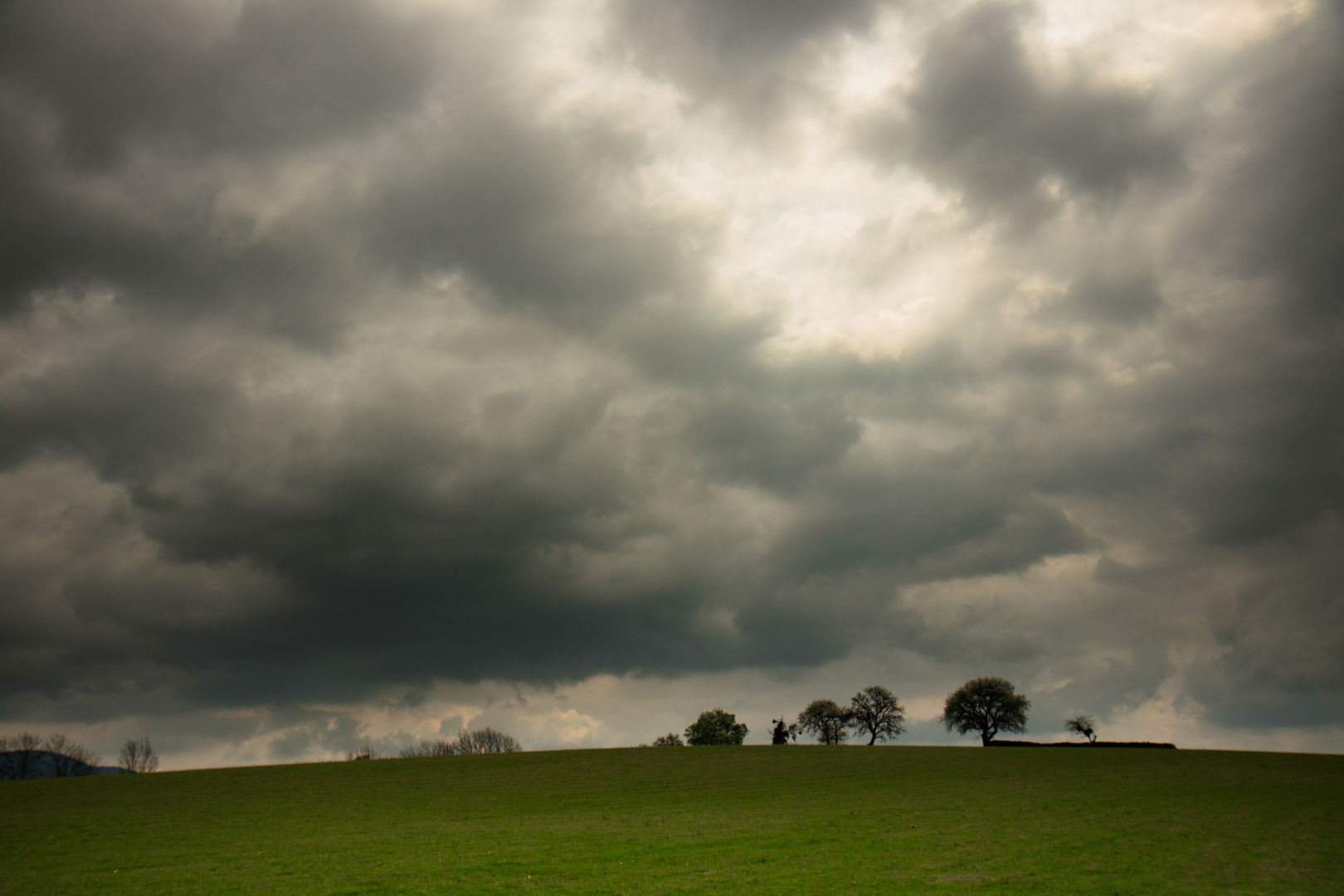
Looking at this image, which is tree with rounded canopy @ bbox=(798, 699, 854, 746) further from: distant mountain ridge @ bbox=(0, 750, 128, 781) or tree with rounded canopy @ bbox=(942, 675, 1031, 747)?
distant mountain ridge @ bbox=(0, 750, 128, 781)

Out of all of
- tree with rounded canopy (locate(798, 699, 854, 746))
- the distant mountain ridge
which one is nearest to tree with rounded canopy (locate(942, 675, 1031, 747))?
tree with rounded canopy (locate(798, 699, 854, 746))

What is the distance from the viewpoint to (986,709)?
126125 mm

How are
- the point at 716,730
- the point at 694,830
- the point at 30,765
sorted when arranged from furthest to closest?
1. the point at 716,730
2. the point at 30,765
3. the point at 694,830

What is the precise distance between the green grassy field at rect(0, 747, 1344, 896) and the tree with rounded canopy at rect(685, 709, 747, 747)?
209 feet

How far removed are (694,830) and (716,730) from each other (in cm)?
10346

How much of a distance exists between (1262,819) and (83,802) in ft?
257

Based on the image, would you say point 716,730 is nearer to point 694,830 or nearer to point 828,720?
point 828,720

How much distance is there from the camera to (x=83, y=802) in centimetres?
5709

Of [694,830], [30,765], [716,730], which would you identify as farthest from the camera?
[716,730]

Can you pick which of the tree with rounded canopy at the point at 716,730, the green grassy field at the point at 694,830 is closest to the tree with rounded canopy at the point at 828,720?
the tree with rounded canopy at the point at 716,730

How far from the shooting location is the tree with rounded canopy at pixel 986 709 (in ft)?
406

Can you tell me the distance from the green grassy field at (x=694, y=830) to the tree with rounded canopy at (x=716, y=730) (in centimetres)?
6362

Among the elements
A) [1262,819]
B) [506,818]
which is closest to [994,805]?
[1262,819]

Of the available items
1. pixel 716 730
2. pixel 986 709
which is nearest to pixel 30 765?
pixel 716 730
